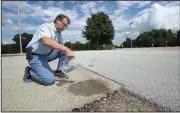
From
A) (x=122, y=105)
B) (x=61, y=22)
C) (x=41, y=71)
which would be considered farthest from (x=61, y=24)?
(x=122, y=105)

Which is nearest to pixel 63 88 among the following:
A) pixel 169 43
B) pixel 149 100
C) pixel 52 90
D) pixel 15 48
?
pixel 52 90

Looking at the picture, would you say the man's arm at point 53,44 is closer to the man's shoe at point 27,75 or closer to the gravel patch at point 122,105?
the man's shoe at point 27,75

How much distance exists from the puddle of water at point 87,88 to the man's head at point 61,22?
129 centimetres

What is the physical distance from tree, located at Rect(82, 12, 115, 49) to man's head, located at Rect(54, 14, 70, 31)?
43.8 m

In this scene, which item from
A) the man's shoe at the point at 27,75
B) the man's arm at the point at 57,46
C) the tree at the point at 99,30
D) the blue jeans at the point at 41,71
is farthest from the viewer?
the tree at the point at 99,30

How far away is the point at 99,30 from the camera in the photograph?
48.6 metres

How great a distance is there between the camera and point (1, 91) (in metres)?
4.39

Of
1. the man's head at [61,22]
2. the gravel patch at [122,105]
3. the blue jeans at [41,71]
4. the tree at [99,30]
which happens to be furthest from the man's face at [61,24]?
the tree at [99,30]

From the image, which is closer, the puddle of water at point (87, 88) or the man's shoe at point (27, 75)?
the puddle of water at point (87, 88)

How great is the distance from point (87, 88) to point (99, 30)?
147 ft

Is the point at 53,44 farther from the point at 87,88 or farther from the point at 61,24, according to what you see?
the point at 87,88

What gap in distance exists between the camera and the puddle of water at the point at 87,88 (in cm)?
402

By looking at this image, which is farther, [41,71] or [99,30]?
[99,30]

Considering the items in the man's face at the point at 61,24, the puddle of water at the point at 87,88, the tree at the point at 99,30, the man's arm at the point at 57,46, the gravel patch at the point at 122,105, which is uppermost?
the tree at the point at 99,30
